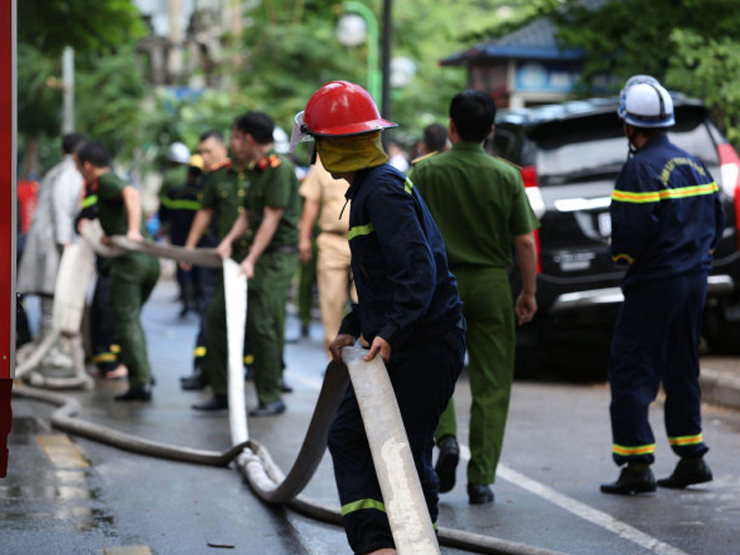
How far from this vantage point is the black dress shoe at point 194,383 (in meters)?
11.1

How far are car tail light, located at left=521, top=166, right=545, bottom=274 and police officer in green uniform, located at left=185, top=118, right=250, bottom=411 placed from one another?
2063 mm

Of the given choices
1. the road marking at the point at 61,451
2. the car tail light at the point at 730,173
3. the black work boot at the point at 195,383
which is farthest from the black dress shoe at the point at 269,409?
the car tail light at the point at 730,173

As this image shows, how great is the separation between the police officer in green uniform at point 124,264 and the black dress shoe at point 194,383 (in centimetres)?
68

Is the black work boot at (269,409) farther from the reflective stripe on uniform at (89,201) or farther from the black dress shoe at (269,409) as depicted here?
the reflective stripe on uniform at (89,201)

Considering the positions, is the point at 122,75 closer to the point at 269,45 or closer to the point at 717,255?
the point at 269,45

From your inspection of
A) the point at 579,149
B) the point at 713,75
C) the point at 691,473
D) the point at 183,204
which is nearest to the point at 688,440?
the point at 691,473

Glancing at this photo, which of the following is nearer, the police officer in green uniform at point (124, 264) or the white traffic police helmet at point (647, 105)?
the white traffic police helmet at point (647, 105)

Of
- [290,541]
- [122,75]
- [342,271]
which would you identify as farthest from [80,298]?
[122,75]

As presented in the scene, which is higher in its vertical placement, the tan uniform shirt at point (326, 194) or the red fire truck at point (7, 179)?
the red fire truck at point (7, 179)

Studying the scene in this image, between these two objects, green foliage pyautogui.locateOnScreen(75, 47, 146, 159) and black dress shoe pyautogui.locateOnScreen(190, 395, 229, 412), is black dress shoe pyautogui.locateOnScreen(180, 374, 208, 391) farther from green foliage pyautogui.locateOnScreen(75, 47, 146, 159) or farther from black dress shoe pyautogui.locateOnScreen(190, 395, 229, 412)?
green foliage pyautogui.locateOnScreen(75, 47, 146, 159)

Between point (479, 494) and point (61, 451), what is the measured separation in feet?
8.44

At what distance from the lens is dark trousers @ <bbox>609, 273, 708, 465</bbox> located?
6.84 meters

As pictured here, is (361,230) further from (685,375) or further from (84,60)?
(84,60)

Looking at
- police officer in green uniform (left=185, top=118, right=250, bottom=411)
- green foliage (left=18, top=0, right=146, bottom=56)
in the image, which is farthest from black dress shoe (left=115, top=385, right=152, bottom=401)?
green foliage (left=18, top=0, right=146, bottom=56)
